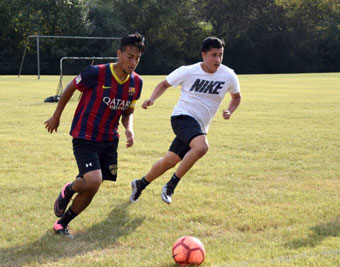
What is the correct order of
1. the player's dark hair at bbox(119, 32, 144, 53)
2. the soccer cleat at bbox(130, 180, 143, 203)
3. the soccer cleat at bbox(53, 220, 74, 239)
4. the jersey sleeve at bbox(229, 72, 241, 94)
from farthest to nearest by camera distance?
the jersey sleeve at bbox(229, 72, 241, 94) < the soccer cleat at bbox(130, 180, 143, 203) < the player's dark hair at bbox(119, 32, 144, 53) < the soccer cleat at bbox(53, 220, 74, 239)


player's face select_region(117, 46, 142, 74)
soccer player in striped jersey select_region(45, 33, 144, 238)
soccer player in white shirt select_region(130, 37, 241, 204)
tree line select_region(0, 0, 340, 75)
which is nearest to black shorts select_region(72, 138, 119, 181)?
soccer player in striped jersey select_region(45, 33, 144, 238)

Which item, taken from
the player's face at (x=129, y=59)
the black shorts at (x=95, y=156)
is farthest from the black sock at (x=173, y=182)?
the player's face at (x=129, y=59)

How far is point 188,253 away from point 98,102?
5.45ft

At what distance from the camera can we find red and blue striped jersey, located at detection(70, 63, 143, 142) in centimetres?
456

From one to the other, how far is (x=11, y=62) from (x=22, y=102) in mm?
30358

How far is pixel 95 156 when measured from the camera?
4.52 meters

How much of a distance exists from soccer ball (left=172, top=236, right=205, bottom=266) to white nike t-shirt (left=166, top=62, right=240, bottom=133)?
2.11 meters

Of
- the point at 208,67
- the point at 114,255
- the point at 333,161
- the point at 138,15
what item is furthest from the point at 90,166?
the point at 138,15

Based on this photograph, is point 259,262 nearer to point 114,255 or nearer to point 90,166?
point 114,255

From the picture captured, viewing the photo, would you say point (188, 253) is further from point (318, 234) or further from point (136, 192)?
point (136, 192)

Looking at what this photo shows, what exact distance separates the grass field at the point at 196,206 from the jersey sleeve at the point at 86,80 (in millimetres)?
1258

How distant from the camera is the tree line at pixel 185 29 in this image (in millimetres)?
46531

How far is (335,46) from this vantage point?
188 feet

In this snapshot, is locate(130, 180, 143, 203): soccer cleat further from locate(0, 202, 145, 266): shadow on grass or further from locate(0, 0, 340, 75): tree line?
locate(0, 0, 340, 75): tree line
